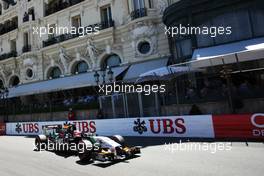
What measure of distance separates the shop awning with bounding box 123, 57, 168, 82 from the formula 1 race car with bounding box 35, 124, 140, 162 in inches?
385

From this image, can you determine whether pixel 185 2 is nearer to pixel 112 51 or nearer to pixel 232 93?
Answer: pixel 232 93

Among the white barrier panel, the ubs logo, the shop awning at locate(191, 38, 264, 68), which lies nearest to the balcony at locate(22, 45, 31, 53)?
the white barrier panel

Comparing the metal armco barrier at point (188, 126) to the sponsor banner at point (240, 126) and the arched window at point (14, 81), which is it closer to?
the sponsor banner at point (240, 126)

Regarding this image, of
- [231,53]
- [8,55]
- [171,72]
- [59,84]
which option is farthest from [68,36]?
[231,53]

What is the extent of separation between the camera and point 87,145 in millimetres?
10422

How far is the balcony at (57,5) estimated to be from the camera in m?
29.8

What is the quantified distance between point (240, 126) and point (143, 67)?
11402mm

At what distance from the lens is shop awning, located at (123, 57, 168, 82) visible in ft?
73.8

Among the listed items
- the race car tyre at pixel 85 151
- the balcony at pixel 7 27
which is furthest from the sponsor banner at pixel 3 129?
the race car tyre at pixel 85 151

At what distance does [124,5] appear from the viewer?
25.6m

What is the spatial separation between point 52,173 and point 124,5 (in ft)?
63.4

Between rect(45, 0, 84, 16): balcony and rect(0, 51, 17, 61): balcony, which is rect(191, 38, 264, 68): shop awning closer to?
rect(45, 0, 84, 16): balcony

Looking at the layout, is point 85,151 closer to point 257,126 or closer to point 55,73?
point 257,126

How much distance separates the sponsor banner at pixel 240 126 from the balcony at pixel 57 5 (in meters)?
20.7
